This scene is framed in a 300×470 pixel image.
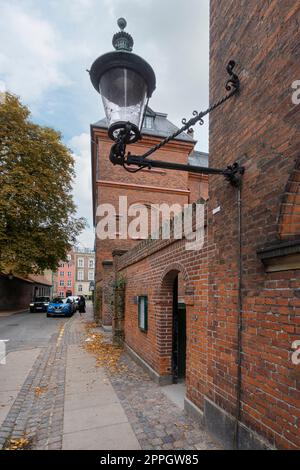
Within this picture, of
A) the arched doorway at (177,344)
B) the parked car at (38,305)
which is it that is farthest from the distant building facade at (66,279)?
the arched doorway at (177,344)

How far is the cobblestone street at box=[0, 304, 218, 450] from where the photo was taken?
3527 millimetres

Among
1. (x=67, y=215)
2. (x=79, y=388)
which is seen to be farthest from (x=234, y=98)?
(x=67, y=215)

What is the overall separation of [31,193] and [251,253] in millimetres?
20099

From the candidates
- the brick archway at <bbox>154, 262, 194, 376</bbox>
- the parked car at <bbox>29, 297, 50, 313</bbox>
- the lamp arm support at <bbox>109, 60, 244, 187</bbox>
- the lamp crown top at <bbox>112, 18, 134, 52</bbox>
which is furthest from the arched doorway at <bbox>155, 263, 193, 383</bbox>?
the parked car at <bbox>29, 297, 50, 313</bbox>

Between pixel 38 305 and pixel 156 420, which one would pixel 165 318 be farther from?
pixel 38 305

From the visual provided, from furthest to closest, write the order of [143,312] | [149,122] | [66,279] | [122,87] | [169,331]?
[66,279] < [149,122] < [143,312] < [169,331] < [122,87]

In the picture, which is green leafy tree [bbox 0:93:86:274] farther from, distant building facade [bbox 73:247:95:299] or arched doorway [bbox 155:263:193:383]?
distant building facade [bbox 73:247:95:299]

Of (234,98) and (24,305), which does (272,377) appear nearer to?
(234,98)

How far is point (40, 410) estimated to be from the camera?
4.60m

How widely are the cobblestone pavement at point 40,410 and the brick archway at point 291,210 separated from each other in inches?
137

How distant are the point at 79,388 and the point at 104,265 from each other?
861 centimetres

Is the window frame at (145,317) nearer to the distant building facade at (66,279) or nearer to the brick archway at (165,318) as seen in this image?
the brick archway at (165,318)

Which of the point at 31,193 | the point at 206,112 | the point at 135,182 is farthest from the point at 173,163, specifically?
the point at 31,193
